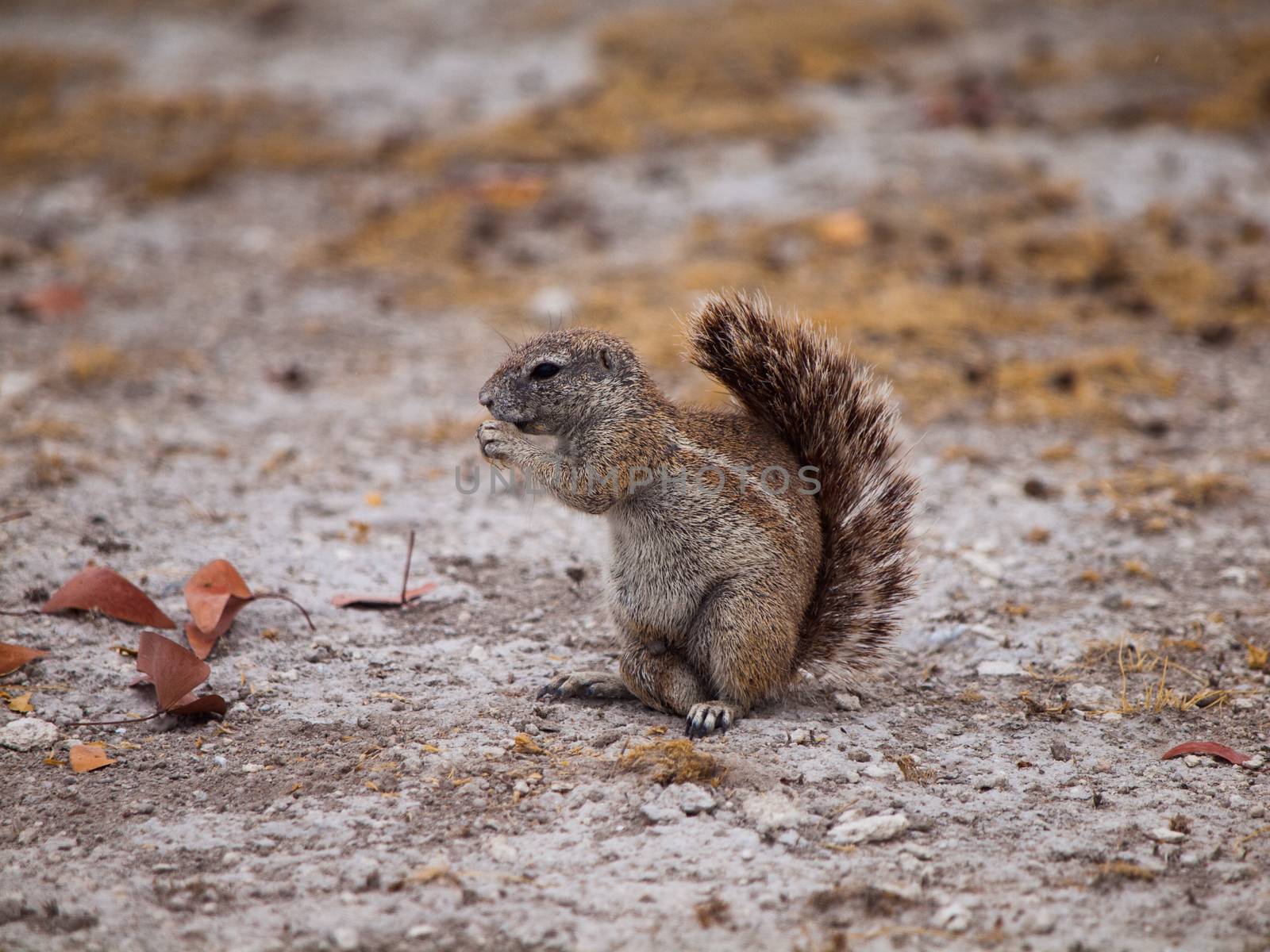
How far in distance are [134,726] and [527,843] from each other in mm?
1281

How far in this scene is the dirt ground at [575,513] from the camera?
2762 mm

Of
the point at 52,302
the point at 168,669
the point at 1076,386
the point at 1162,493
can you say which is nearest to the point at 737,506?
the point at 168,669

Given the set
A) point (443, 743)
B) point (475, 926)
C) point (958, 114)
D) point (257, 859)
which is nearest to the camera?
point (475, 926)

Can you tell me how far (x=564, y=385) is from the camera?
377 centimetres

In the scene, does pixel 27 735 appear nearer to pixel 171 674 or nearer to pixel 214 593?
pixel 171 674

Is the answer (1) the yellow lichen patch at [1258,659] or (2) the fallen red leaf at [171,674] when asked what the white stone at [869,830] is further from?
(2) the fallen red leaf at [171,674]

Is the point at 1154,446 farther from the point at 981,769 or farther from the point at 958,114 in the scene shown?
the point at 958,114

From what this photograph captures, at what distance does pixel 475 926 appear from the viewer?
2.54m

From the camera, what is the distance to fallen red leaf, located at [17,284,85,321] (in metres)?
7.20

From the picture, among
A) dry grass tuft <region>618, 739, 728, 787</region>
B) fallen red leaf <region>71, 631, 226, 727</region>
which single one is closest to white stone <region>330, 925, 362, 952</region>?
dry grass tuft <region>618, 739, 728, 787</region>

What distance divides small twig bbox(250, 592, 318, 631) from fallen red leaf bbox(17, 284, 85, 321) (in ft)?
13.4

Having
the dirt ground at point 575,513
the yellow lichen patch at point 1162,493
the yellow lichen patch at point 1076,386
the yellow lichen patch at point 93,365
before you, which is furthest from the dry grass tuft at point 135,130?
the yellow lichen patch at point 1162,493

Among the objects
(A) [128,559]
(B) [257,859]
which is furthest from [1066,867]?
(A) [128,559]

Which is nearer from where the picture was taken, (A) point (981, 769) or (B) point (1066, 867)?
(B) point (1066, 867)
